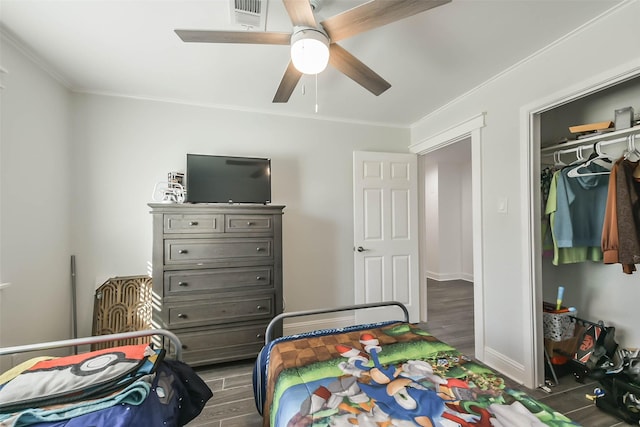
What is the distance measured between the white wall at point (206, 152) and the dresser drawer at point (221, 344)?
0.68 m

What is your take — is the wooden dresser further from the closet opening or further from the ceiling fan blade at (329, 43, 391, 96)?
the closet opening

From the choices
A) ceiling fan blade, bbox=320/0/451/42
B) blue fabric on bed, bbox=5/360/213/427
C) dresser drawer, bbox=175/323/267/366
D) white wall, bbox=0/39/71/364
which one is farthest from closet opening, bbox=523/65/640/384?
white wall, bbox=0/39/71/364

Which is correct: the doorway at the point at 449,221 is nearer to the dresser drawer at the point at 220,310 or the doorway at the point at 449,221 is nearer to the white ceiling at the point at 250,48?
the white ceiling at the point at 250,48

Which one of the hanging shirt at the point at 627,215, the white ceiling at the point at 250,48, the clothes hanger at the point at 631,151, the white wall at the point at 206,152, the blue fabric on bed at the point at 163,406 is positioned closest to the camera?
the blue fabric on bed at the point at 163,406

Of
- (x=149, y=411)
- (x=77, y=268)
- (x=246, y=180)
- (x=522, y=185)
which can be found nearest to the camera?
(x=149, y=411)

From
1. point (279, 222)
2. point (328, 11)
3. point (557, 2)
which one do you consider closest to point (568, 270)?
point (557, 2)

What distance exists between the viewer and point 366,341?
1562 mm

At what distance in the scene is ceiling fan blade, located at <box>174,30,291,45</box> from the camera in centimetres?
131

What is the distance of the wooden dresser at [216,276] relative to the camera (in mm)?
2262

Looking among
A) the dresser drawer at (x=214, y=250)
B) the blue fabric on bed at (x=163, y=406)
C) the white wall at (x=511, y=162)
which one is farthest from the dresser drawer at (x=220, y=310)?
the white wall at (x=511, y=162)

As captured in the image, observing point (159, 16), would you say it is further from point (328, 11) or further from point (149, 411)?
point (149, 411)

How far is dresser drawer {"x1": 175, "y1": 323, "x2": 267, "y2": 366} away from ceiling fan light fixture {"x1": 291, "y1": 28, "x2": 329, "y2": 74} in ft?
7.29

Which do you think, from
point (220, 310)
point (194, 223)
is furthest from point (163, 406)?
point (194, 223)

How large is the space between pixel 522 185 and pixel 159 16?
114 inches
